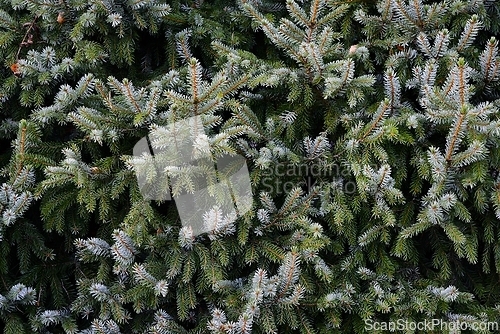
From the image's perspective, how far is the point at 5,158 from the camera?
8.93ft

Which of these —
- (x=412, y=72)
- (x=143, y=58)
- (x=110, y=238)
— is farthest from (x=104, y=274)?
(x=412, y=72)

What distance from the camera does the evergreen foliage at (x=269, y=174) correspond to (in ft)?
7.37

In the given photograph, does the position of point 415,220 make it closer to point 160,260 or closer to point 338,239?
point 338,239

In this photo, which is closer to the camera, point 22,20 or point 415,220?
point 415,220

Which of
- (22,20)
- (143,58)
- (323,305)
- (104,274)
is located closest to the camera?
(323,305)

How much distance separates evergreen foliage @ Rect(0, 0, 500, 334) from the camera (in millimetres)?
2246

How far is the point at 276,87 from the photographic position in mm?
2555

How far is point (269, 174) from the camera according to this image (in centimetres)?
243

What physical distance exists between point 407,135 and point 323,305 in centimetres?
89

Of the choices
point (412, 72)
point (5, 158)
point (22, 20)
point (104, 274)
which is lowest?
point (104, 274)

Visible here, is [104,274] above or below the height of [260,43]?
below

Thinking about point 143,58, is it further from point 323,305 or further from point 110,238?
point 323,305

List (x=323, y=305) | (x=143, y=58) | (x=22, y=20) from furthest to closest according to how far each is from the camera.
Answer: (x=143, y=58), (x=22, y=20), (x=323, y=305)

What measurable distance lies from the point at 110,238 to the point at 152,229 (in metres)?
0.27
